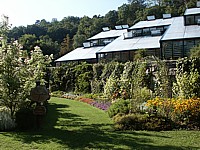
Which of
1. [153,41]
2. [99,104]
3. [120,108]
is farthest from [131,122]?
[153,41]

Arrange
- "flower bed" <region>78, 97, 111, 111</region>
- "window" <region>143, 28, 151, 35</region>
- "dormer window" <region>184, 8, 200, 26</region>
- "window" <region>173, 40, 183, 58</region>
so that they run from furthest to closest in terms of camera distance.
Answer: "window" <region>143, 28, 151, 35</region> < "dormer window" <region>184, 8, 200, 26</region> < "window" <region>173, 40, 183, 58</region> < "flower bed" <region>78, 97, 111, 111</region>

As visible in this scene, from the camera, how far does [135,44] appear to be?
93.3ft

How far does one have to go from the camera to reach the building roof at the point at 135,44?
27070 mm

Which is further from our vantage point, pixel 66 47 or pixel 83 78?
pixel 66 47

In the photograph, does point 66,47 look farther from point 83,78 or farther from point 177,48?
point 177,48

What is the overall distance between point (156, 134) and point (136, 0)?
66.2 meters

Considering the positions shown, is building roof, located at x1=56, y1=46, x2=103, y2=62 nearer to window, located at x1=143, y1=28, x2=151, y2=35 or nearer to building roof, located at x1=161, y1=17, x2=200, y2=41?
window, located at x1=143, y1=28, x2=151, y2=35

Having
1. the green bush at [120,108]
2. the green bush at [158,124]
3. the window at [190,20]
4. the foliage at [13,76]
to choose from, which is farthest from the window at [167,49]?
the foliage at [13,76]

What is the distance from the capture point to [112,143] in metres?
8.08

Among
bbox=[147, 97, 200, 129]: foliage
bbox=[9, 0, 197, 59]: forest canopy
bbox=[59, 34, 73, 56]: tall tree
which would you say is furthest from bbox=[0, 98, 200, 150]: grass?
bbox=[59, 34, 73, 56]: tall tree

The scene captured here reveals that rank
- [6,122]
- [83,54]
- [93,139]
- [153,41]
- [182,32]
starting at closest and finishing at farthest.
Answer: [93,139], [6,122], [182,32], [153,41], [83,54]

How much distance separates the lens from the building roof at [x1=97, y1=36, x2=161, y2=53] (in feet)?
88.8

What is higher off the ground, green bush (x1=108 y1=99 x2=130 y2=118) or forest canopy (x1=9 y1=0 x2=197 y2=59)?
forest canopy (x1=9 y1=0 x2=197 y2=59)

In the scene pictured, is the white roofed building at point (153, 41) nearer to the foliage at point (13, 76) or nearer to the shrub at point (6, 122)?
the foliage at point (13, 76)
